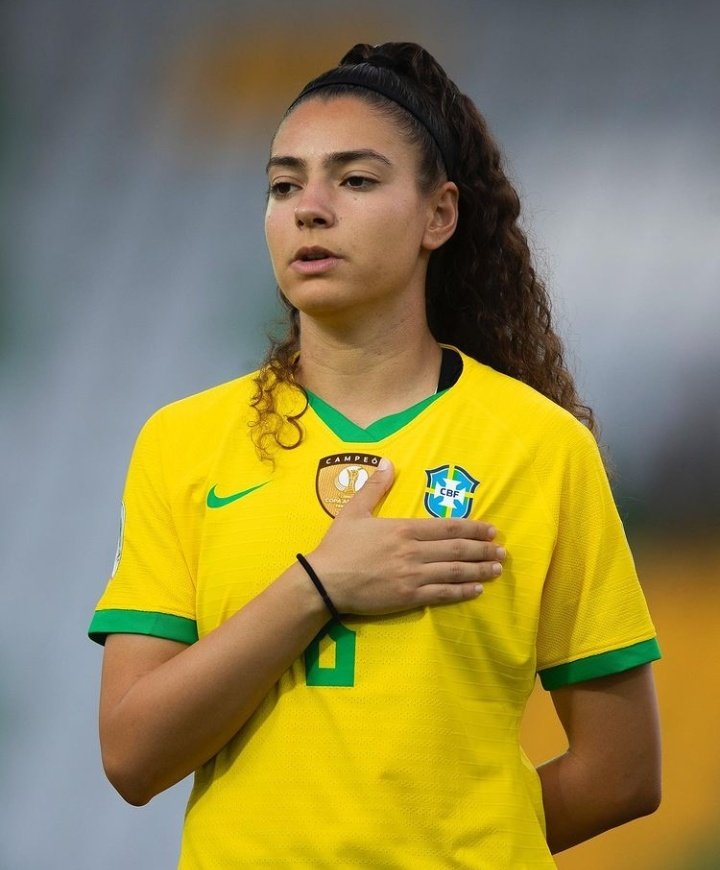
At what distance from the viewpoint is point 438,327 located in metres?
1.78

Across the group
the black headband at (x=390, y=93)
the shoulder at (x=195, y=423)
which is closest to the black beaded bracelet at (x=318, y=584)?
the shoulder at (x=195, y=423)

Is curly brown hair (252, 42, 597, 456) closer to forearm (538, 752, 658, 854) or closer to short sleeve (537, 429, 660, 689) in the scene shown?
short sleeve (537, 429, 660, 689)

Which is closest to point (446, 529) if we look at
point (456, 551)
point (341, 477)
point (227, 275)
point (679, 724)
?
point (456, 551)

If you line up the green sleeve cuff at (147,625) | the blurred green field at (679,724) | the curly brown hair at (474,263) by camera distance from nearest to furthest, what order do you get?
the green sleeve cuff at (147,625), the curly brown hair at (474,263), the blurred green field at (679,724)

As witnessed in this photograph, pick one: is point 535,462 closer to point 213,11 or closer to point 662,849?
point 662,849

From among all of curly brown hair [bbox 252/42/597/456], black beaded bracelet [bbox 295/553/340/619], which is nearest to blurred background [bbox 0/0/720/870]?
curly brown hair [bbox 252/42/597/456]

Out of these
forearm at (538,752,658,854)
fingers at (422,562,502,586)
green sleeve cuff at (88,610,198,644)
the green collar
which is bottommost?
forearm at (538,752,658,854)

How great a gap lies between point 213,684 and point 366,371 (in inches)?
16.4

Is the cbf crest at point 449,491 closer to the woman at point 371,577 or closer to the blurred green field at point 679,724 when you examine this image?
the woman at point 371,577

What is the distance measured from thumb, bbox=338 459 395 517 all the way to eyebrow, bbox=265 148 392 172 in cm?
34

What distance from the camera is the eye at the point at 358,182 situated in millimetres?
1532

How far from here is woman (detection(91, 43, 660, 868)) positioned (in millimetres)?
1384

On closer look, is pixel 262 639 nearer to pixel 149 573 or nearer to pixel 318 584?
pixel 318 584

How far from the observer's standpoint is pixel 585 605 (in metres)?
1.53
